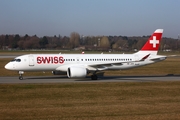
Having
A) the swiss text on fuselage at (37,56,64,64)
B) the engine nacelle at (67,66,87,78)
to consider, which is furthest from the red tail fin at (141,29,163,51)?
the swiss text on fuselage at (37,56,64,64)

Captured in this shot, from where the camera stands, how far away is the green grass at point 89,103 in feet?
51.9

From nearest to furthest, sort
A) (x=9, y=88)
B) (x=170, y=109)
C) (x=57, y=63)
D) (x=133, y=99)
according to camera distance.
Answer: (x=170, y=109) → (x=133, y=99) → (x=9, y=88) → (x=57, y=63)

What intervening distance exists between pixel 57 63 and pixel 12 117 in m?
20.3

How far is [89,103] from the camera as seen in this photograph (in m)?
19.5

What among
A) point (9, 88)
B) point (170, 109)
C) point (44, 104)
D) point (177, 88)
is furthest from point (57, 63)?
point (170, 109)

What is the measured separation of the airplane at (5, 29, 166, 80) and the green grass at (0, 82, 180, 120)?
8.11m

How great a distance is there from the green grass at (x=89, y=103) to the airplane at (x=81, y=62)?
8.11 m

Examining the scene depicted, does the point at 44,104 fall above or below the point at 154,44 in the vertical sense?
below

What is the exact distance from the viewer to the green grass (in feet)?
51.9

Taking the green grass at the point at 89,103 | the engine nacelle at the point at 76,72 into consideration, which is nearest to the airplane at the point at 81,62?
the engine nacelle at the point at 76,72

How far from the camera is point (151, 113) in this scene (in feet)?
54.0

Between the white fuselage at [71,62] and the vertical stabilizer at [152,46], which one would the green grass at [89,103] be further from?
the vertical stabilizer at [152,46]

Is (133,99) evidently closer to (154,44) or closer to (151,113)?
(151,113)

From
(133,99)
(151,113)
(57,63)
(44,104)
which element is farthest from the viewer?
(57,63)
